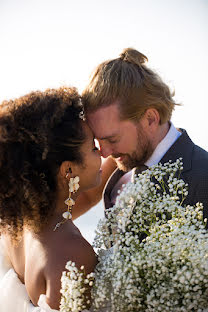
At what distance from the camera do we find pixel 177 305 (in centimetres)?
196

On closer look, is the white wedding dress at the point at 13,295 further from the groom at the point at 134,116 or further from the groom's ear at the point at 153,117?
the groom's ear at the point at 153,117

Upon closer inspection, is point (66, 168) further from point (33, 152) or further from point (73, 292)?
point (73, 292)

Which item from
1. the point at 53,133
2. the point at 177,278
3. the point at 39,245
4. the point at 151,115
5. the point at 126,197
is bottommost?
the point at 177,278

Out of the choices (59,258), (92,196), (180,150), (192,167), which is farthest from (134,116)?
(59,258)

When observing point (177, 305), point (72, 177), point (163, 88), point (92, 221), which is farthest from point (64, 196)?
point (92, 221)

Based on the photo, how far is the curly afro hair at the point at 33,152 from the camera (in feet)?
7.97

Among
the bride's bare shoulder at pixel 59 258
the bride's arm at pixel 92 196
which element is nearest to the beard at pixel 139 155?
the bride's arm at pixel 92 196

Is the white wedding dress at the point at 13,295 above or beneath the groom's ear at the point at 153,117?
beneath

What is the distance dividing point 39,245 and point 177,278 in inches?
43.9

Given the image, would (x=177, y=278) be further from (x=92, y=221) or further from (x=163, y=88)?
(x=92, y=221)

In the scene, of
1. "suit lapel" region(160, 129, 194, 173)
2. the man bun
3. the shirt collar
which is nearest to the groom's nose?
the shirt collar

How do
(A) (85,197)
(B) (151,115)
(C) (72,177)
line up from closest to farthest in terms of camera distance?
(C) (72,177), (B) (151,115), (A) (85,197)

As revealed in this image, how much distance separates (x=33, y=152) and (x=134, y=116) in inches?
58.9

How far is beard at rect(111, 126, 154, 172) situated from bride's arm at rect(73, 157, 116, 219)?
0.49 metres
